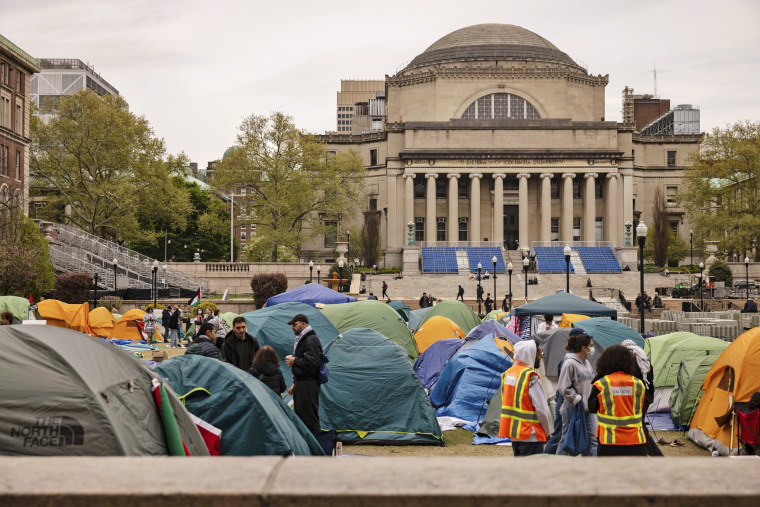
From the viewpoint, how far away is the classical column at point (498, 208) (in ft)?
259

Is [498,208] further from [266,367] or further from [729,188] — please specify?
[266,367]

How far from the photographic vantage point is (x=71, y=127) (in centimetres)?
5850

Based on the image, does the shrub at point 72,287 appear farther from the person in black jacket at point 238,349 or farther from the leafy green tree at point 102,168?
the person in black jacket at point 238,349

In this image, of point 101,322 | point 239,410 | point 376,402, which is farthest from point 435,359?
point 101,322

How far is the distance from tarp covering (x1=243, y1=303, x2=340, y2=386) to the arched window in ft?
230

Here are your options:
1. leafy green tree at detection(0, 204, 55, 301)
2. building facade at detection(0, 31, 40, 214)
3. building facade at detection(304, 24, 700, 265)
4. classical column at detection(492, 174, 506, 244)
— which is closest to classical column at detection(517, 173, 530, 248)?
building facade at detection(304, 24, 700, 265)

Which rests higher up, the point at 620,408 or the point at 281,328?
the point at 620,408

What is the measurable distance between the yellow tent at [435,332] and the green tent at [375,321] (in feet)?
1.28

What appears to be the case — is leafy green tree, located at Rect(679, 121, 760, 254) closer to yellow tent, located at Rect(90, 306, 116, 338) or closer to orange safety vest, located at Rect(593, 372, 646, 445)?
yellow tent, located at Rect(90, 306, 116, 338)

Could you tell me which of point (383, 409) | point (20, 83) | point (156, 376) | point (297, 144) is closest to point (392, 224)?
point (297, 144)

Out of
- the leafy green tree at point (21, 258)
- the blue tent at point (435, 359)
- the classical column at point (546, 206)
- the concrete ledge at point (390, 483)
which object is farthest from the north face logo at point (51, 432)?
the classical column at point (546, 206)

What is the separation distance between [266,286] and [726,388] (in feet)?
120

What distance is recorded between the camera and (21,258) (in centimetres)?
3575

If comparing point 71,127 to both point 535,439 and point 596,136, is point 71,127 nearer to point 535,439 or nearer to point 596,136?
point 596,136
